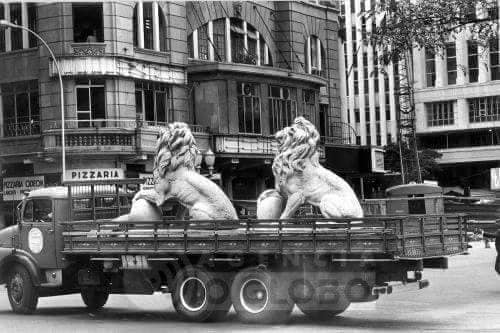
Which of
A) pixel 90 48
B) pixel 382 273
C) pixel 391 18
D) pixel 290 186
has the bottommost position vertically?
pixel 382 273

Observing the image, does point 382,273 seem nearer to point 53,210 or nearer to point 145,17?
point 53,210

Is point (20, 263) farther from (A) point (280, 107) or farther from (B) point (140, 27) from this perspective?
(A) point (280, 107)

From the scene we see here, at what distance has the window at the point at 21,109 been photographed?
3609 cm

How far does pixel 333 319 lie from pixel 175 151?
12.5ft

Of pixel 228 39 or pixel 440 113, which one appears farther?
pixel 440 113

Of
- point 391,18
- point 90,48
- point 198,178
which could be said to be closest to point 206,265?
point 198,178

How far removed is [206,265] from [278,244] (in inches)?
51.8

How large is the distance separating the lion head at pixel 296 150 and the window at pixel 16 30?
71.8 ft

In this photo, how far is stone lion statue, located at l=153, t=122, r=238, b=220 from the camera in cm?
1617

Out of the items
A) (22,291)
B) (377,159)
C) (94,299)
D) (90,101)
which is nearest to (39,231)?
(22,291)

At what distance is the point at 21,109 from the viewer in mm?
36688

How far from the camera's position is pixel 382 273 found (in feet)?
45.3

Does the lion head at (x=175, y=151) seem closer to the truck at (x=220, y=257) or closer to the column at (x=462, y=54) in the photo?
the truck at (x=220, y=257)

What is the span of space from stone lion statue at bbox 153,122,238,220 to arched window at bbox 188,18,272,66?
2478cm
